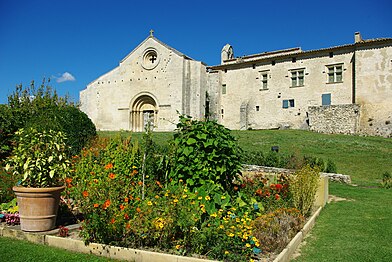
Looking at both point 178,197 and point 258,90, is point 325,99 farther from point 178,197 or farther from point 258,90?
point 178,197

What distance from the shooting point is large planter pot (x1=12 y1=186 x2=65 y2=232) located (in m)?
4.86

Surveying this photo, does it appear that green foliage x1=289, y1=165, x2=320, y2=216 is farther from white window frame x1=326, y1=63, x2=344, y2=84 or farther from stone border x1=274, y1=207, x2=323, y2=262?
white window frame x1=326, y1=63, x2=344, y2=84

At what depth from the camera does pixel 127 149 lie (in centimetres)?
753

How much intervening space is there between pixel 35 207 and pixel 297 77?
1124 inches

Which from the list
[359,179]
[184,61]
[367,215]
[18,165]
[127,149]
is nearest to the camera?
[18,165]

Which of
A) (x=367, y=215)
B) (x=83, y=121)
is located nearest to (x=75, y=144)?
(x=83, y=121)

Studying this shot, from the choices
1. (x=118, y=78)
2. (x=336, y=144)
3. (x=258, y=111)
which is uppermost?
(x=118, y=78)

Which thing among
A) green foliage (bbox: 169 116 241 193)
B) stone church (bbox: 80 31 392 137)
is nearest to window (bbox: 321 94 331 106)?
stone church (bbox: 80 31 392 137)

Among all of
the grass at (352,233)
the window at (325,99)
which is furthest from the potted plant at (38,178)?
the window at (325,99)

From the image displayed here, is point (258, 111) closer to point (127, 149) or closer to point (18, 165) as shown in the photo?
point (127, 149)

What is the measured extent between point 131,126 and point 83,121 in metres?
22.9

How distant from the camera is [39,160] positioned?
16.2ft

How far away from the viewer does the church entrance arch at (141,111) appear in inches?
1347

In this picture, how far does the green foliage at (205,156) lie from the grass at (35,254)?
6.49ft
